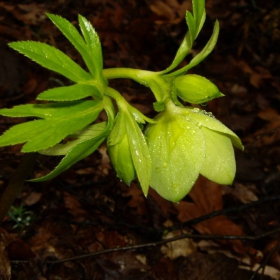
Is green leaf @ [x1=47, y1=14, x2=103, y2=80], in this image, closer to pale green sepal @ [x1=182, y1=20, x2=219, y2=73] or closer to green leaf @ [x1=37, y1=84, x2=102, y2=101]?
green leaf @ [x1=37, y1=84, x2=102, y2=101]

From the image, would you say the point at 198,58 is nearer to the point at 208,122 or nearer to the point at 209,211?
the point at 208,122

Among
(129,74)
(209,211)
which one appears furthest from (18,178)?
(209,211)

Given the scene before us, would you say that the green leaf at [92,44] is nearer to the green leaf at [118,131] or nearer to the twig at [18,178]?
the green leaf at [118,131]

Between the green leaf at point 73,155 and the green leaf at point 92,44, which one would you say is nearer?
the green leaf at point 73,155

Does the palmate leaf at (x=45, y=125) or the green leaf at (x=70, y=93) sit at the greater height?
the green leaf at (x=70, y=93)

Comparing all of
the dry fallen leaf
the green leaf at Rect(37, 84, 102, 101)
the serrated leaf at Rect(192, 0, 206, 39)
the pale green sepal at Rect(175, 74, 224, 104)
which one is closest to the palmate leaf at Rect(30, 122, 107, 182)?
the green leaf at Rect(37, 84, 102, 101)

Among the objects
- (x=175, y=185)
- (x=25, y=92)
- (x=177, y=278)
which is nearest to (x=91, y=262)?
(x=177, y=278)

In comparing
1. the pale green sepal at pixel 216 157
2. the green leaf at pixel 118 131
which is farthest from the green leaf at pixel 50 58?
the pale green sepal at pixel 216 157
